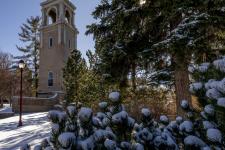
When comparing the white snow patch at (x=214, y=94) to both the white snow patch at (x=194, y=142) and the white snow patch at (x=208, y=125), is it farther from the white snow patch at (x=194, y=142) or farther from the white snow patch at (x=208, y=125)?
the white snow patch at (x=194, y=142)

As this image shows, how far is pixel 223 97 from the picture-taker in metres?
1.78

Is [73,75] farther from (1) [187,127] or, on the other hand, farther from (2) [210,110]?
(2) [210,110]

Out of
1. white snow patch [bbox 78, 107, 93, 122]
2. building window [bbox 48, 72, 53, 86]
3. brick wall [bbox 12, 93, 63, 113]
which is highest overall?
building window [bbox 48, 72, 53, 86]

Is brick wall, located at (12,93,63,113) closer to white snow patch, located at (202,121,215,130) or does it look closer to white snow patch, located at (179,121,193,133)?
white snow patch, located at (179,121,193,133)

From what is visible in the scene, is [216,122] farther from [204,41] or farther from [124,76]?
[124,76]

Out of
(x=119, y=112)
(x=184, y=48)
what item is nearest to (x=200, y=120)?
(x=119, y=112)

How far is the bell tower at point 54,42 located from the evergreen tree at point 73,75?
10.0 meters

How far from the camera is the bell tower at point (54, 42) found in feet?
93.7

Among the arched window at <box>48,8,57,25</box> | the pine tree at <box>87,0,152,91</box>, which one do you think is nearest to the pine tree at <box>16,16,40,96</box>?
the arched window at <box>48,8,57,25</box>

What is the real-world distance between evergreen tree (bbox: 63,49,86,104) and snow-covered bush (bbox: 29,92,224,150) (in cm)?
1355

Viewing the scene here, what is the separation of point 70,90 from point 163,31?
9.63m

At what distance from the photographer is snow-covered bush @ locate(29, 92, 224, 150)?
183 centimetres

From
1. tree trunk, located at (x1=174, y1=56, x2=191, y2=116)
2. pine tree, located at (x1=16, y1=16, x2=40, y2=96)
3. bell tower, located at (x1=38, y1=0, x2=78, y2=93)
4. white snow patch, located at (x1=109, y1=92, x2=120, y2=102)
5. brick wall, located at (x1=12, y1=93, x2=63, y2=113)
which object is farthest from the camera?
pine tree, located at (x1=16, y1=16, x2=40, y2=96)

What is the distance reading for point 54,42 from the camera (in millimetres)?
29266
